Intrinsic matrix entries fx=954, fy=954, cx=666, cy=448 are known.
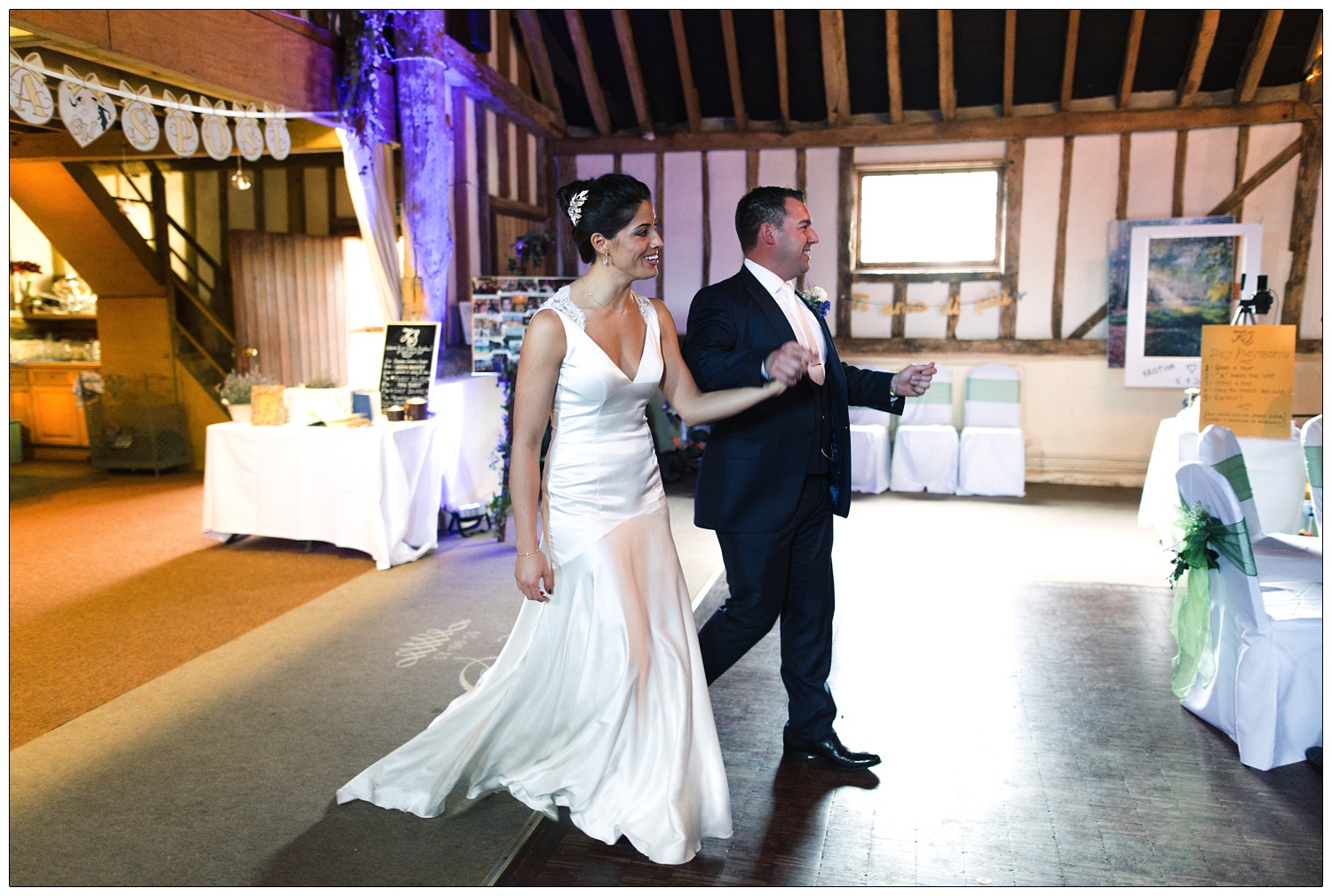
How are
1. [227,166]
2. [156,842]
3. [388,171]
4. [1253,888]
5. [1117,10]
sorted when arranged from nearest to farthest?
[1253,888]
[156,842]
[388,171]
[1117,10]
[227,166]

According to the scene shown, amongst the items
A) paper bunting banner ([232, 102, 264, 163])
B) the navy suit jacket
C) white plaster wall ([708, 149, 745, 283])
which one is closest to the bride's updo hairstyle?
the navy suit jacket

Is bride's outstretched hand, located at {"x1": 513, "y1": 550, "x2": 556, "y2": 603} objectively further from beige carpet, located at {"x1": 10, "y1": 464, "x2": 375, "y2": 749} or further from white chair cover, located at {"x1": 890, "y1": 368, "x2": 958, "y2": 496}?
white chair cover, located at {"x1": 890, "y1": 368, "x2": 958, "y2": 496}

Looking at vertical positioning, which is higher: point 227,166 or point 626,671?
point 227,166

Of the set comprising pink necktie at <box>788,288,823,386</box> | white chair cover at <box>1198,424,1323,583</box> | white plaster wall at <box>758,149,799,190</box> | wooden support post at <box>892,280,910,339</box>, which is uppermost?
white plaster wall at <box>758,149,799,190</box>

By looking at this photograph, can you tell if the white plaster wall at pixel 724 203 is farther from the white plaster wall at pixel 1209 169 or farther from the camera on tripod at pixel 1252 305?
the camera on tripod at pixel 1252 305

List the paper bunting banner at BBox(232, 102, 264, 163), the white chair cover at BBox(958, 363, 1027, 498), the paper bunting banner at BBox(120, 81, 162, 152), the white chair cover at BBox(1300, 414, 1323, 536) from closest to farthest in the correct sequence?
the white chair cover at BBox(1300, 414, 1323, 536)
the paper bunting banner at BBox(120, 81, 162, 152)
the paper bunting banner at BBox(232, 102, 264, 163)
the white chair cover at BBox(958, 363, 1027, 498)

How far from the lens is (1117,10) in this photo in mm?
7816

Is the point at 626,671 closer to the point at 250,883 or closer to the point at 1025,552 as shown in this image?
the point at 250,883

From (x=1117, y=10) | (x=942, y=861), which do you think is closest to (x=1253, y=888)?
(x=942, y=861)

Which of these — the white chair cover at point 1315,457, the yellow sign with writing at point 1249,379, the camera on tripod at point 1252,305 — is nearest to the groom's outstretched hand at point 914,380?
the white chair cover at point 1315,457

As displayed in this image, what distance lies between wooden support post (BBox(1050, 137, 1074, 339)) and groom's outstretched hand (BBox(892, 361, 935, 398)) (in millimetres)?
6565

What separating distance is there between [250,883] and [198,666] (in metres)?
1.76

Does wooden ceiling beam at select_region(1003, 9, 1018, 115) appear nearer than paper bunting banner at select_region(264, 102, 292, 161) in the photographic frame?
No

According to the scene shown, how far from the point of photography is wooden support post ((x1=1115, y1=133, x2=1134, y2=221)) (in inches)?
324
